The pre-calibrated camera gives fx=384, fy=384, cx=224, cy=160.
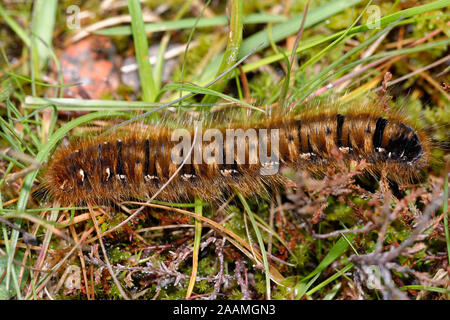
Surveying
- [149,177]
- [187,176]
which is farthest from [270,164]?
[149,177]

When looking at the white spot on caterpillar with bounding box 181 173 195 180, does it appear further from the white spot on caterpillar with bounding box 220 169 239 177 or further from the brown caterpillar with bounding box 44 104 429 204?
the white spot on caterpillar with bounding box 220 169 239 177

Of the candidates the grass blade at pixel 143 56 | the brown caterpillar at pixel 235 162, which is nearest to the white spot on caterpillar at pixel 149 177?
the brown caterpillar at pixel 235 162

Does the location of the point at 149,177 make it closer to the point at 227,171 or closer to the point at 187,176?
the point at 187,176

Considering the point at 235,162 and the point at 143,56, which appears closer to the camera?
the point at 235,162

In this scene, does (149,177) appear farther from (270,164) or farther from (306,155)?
(306,155)

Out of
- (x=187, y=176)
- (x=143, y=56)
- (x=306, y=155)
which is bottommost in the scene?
(x=187, y=176)

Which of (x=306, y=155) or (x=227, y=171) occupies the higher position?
(x=306, y=155)

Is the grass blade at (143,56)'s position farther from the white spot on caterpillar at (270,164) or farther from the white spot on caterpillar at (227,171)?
the white spot on caterpillar at (270,164)

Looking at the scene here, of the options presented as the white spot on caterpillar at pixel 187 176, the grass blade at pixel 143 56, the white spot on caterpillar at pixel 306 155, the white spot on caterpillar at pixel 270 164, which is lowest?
the white spot on caterpillar at pixel 187 176
